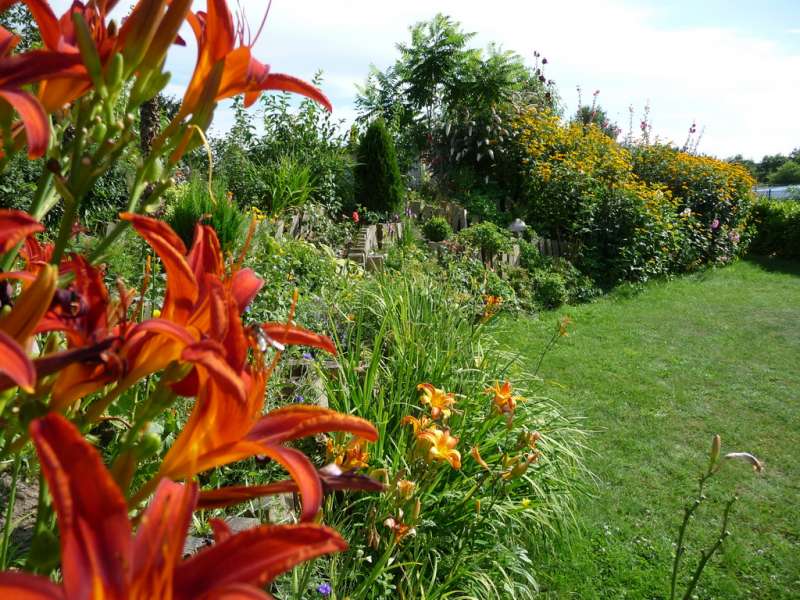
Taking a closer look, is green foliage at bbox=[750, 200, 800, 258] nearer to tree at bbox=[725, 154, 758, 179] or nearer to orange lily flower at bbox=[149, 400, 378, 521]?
tree at bbox=[725, 154, 758, 179]

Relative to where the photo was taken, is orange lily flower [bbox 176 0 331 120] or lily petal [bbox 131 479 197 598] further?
orange lily flower [bbox 176 0 331 120]

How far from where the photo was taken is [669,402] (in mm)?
5336

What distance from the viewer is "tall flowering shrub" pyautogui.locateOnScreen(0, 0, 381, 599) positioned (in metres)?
0.39

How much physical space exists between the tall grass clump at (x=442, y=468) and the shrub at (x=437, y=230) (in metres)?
4.31

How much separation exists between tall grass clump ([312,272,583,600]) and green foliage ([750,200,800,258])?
10913mm

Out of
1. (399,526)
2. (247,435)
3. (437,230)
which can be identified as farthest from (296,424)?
(437,230)

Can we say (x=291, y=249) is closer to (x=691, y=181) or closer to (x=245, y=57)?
(x=245, y=57)

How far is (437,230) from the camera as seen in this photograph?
8445mm

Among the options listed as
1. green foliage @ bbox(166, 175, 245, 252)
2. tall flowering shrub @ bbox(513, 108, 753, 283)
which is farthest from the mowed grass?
green foliage @ bbox(166, 175, 245, 252)

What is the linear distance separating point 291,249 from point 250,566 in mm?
5173

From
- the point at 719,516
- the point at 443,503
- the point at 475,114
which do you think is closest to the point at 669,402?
the point at 719,516

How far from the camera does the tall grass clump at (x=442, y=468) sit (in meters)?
2.09

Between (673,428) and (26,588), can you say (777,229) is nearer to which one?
(673,428)

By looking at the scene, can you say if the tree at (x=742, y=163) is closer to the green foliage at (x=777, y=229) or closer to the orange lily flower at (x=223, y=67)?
the green foliage at (x=777, y=229)
